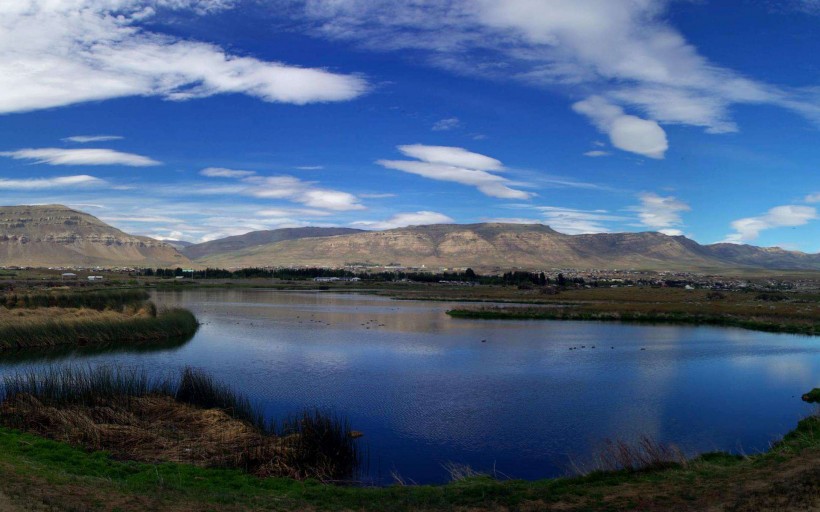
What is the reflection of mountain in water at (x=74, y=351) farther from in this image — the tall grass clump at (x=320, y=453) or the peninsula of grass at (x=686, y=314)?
the peninsula of grass at (x=686, y=314)

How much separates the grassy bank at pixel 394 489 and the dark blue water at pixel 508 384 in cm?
292

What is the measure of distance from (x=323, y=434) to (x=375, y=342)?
79.7 ft

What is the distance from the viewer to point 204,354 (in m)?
33.2

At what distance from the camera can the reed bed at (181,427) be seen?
46.9ft

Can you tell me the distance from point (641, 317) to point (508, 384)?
4256 centimetres

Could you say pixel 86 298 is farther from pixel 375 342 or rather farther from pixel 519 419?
pixel 519 419

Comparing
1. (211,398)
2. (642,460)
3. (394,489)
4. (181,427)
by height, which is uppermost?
(642,460)

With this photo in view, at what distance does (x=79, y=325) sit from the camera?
36281 mm

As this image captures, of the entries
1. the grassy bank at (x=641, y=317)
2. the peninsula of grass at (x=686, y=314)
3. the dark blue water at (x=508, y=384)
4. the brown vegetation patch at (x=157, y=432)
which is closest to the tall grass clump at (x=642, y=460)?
the dark blue water at (x=508, y=384)

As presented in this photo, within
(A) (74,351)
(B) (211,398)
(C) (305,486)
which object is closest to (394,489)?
(C) (305,486)

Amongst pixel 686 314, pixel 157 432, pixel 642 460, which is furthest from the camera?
pixel 686 314

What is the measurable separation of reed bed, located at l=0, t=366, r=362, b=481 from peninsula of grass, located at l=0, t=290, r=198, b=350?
15319mm

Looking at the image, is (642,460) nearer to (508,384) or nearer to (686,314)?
(508,384)

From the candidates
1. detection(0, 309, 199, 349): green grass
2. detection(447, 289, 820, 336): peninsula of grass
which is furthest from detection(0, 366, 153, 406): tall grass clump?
detection(447, 289, 820, 336): peninsula of grass
